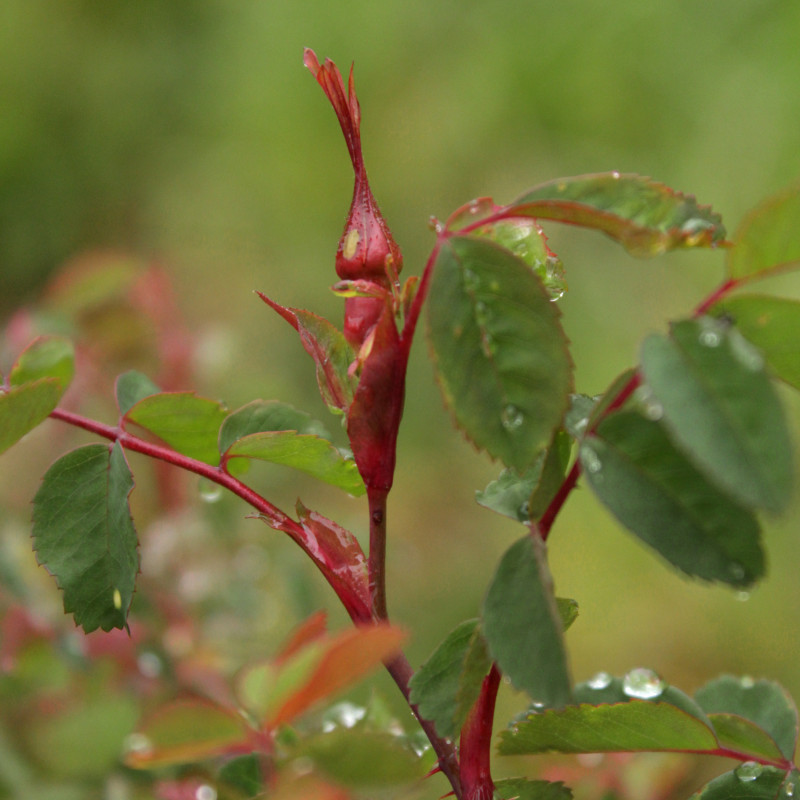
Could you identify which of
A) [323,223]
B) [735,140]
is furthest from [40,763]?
[735,140]

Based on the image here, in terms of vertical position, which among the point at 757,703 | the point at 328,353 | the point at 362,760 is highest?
the point at 328,353

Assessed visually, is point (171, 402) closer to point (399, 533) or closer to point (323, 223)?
point (399, 533)

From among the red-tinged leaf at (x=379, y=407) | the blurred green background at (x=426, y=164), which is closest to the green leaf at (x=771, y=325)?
the red-tinged leaf at (x=379, y=407)

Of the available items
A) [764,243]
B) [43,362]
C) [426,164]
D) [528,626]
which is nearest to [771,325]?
[764,243]

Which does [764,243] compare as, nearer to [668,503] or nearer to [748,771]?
[668,503]

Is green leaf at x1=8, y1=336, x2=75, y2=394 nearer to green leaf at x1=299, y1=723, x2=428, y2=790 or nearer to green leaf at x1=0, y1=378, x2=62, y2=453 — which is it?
green leaf at x1=0, y1=378, x2=62, y2=453
